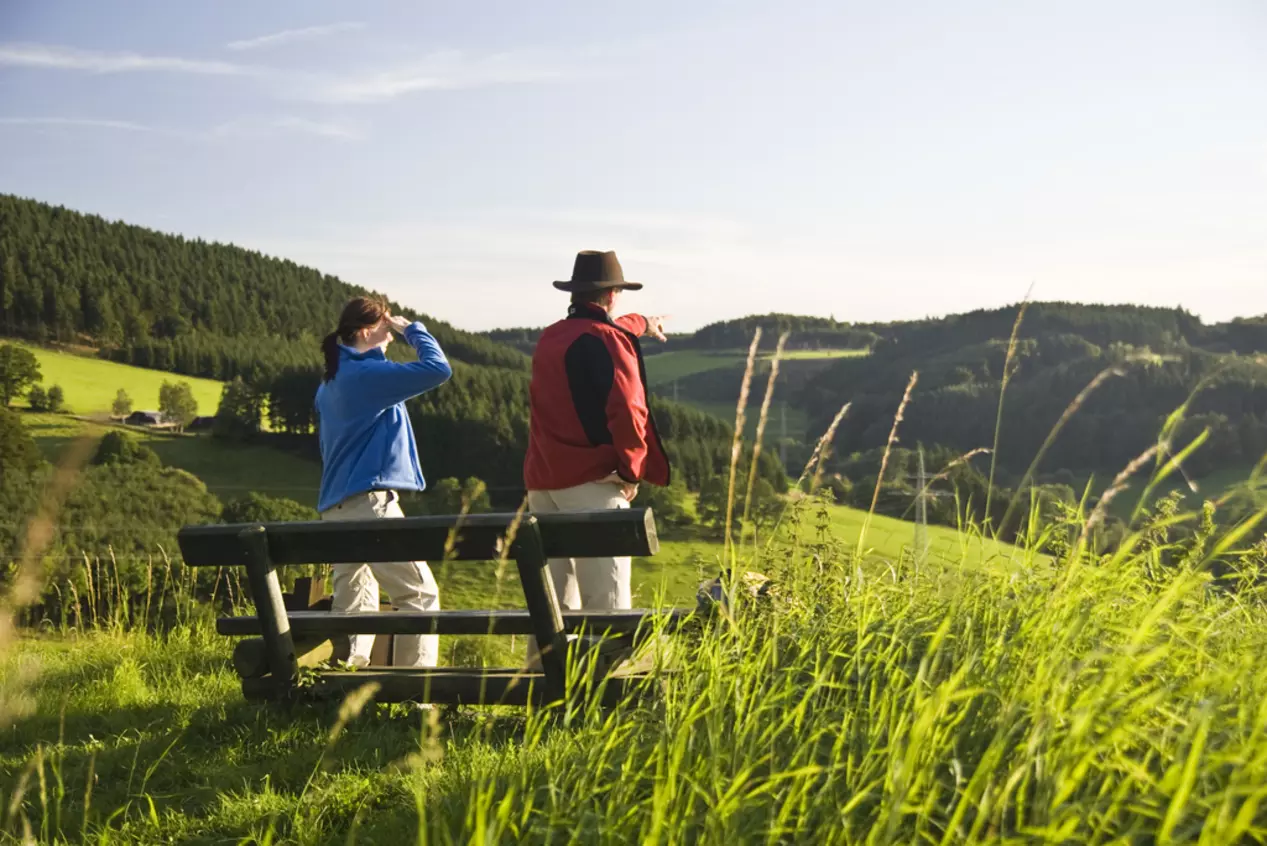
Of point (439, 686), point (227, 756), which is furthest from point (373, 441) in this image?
point (227, 756)

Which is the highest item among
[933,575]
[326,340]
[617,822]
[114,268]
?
[114,268]

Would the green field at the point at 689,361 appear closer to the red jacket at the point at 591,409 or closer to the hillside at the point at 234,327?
the hillside at the point at 234,327

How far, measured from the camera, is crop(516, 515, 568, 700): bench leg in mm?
3750

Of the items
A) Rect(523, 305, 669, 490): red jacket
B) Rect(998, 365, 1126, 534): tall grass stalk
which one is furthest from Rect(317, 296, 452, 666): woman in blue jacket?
Rect(998, 365, 1126, 534): tall grass stalk

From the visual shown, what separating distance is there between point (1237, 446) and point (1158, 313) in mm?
83601

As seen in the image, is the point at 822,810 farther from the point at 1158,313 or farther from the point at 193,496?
the point at 1158,313

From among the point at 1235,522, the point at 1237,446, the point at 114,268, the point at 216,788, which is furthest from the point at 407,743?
the point at 114,268

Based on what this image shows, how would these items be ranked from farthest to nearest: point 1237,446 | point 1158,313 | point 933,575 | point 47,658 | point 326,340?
point 1158,313
point 1237,446
point 47,658
point 326,340
point 933,575

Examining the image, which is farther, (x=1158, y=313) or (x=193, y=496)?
(x=1158, y=313)

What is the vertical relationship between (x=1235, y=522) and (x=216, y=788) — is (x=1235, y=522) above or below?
above

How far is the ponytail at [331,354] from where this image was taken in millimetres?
5344

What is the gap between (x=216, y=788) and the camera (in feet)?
11.8

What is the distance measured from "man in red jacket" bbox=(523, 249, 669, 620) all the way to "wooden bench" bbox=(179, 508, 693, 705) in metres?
0.74

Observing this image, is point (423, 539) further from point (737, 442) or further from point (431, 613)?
point (737, 442)
